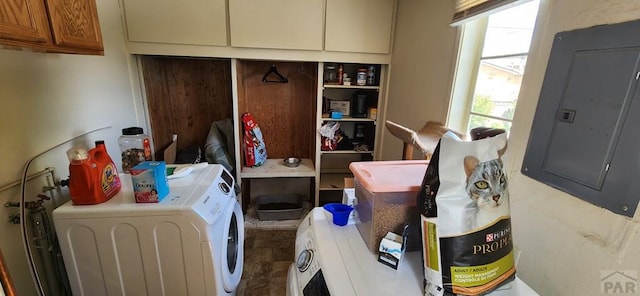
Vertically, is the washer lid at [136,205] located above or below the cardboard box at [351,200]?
below

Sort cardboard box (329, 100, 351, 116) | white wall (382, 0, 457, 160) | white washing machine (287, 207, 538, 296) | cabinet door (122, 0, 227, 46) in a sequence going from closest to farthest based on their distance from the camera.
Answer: white washing machine (287, 207, 538, 296), white wall (382, 0, 457, 160), cabinet door (122, 0, 227, 46), cardboard box (329, 100, 351, 116)

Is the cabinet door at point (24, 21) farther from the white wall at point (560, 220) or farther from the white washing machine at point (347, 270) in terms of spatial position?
the white wall at point (560, 220)

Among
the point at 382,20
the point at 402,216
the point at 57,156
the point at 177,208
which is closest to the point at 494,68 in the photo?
the point at 402,216

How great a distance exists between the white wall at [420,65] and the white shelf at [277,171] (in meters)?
0.81

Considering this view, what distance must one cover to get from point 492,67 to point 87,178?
1.94 metres

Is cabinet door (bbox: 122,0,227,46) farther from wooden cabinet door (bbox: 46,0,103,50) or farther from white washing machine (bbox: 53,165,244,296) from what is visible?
white washing machine (bbox: 53,165,244,296)

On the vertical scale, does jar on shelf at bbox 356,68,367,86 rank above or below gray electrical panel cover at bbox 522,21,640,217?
above

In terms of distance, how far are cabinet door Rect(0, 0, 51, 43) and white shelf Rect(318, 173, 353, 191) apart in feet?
7.07

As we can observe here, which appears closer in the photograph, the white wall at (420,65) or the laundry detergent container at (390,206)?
the laundry detergent container at (390,206)

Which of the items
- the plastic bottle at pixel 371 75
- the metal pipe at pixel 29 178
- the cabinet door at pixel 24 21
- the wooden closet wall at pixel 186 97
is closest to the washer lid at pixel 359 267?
the cabinet door at pixel 24 21

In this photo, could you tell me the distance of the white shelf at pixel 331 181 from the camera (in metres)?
2.66

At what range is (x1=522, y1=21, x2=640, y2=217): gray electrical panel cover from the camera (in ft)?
2.05

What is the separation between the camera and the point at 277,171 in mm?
2564

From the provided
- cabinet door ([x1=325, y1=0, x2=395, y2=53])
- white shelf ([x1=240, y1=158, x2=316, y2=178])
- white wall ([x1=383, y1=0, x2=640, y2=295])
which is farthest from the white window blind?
white shelf ([x1=240, y1=158, x2=316, y2=178])
